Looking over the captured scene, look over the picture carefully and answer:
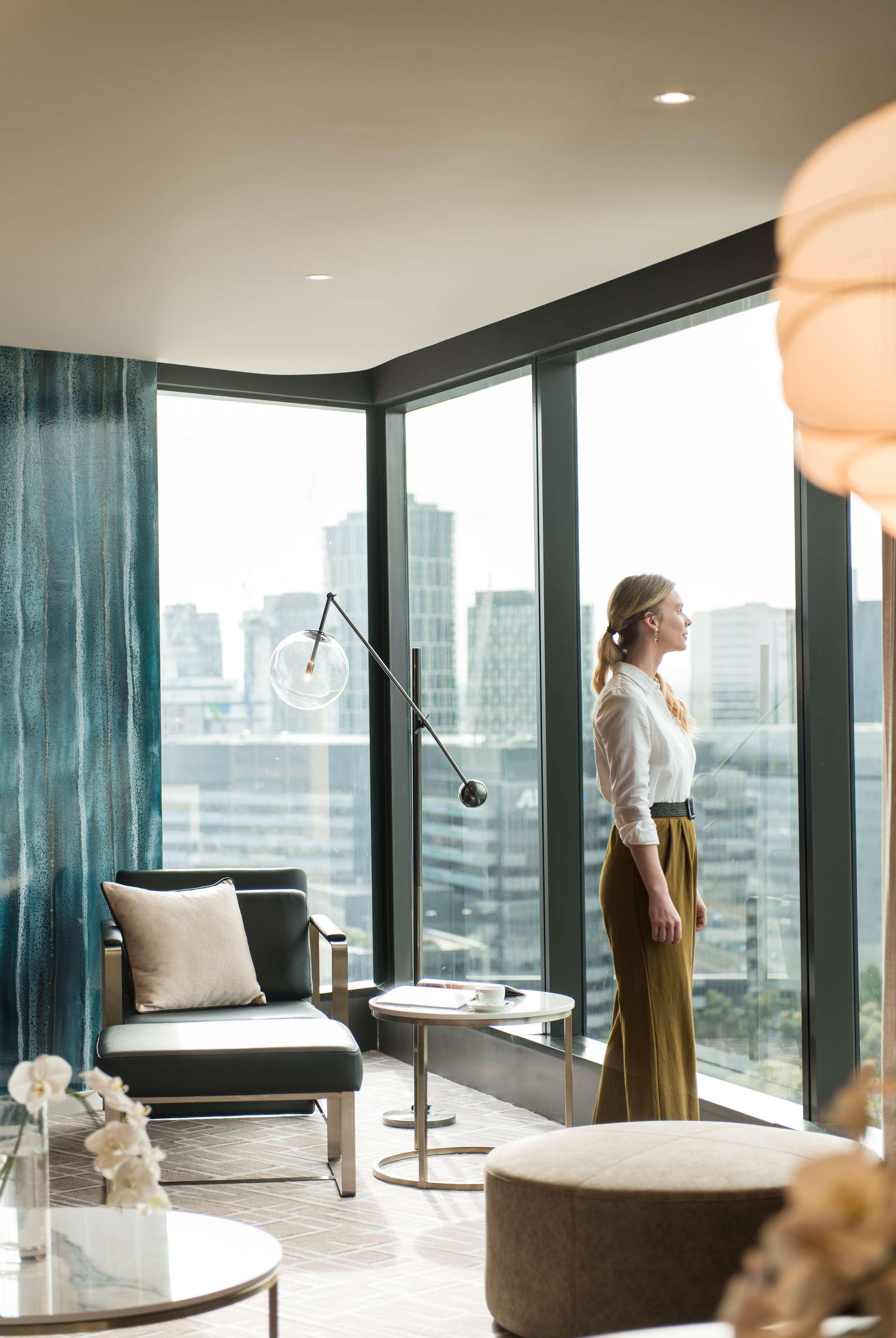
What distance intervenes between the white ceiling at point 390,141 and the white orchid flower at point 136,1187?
1.96 m

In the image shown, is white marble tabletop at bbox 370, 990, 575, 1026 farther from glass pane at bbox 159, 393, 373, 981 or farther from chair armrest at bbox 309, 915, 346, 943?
glass pane at bbox 159, 393, 373, 981

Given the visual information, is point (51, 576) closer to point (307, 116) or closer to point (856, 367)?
point (307, 116)

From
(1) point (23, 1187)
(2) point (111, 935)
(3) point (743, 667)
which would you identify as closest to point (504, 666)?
(3) point (743, 667)

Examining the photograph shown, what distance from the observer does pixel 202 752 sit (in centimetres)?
549

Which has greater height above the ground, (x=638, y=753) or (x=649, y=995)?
(x=638, y=753)

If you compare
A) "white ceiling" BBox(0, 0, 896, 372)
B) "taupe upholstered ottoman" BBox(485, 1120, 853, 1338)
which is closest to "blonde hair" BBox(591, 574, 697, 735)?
"white ceiling" BBox(0, 0, 896, 372)

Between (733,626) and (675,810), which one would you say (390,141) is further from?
(675,810)

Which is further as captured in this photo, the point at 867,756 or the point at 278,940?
the point at 278,940

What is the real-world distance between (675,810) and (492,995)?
0.77 meters

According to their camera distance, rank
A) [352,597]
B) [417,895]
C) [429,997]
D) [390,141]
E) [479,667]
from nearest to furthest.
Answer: [390,141] → [429,997] → [417,895] → [479,667] → [352,597]

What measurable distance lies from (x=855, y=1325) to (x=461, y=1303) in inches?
66.0

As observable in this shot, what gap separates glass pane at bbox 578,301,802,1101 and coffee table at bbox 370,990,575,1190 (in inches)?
18.0

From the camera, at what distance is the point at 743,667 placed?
3984mm

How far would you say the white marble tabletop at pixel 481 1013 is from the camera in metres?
3.82
